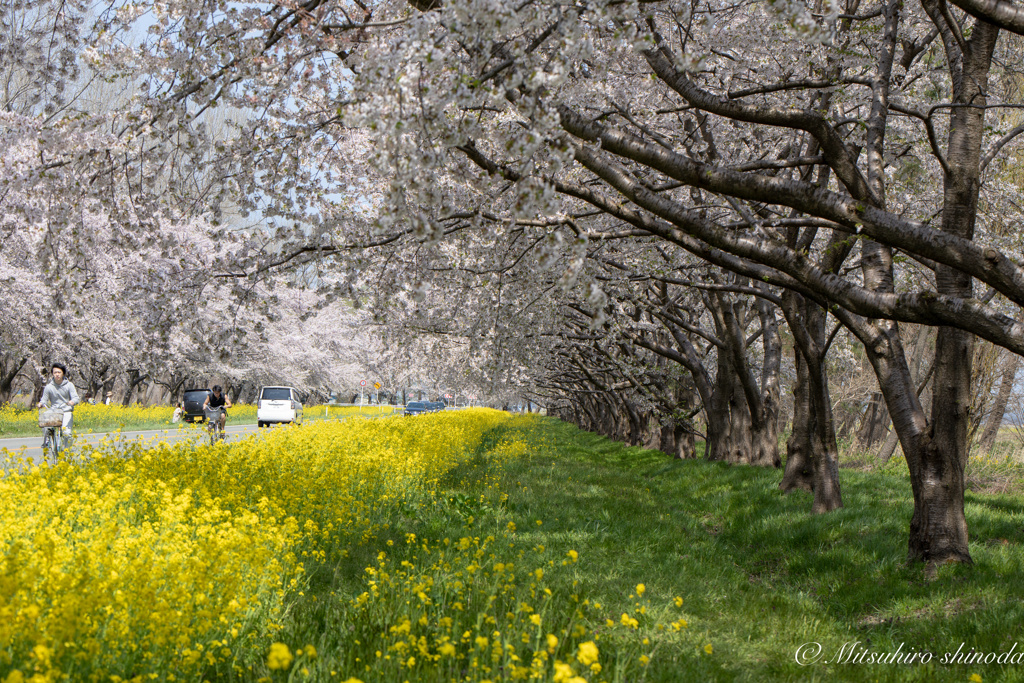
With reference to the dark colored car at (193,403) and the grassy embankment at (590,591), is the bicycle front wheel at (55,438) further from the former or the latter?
the dark colored car at (193,403)

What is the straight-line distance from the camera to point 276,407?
31.9 m

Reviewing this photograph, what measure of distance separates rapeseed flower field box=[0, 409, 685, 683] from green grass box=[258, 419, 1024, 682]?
0.22 feet

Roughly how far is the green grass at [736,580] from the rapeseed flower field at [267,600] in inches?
2.6

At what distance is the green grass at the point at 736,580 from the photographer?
182 inches

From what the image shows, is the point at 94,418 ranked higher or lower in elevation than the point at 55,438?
lower

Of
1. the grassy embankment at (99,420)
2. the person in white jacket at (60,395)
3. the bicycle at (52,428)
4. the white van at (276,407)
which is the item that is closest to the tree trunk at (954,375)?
the bicycle at (52,428)

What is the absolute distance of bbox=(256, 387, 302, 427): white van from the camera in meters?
31.8

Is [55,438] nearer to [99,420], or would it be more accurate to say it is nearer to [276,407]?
[99,420]

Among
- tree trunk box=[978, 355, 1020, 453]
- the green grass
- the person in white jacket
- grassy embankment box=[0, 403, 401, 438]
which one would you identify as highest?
tree trunk box=[978, 355, 1020, 453]

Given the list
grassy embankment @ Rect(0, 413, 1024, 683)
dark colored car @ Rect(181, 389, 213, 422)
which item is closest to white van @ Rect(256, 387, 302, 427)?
dark colored car @ Rect(181, 389, 213, 422)

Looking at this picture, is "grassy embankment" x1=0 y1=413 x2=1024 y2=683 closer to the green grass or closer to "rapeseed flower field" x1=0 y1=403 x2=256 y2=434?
the green grass

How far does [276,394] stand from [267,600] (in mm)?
29541

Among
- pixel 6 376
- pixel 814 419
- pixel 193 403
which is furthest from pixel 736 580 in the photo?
pixel 6 376

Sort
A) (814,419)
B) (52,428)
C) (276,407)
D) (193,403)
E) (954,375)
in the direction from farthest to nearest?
(276,407) < (193,403) < (52,428) < (814,419) < (954,375)
